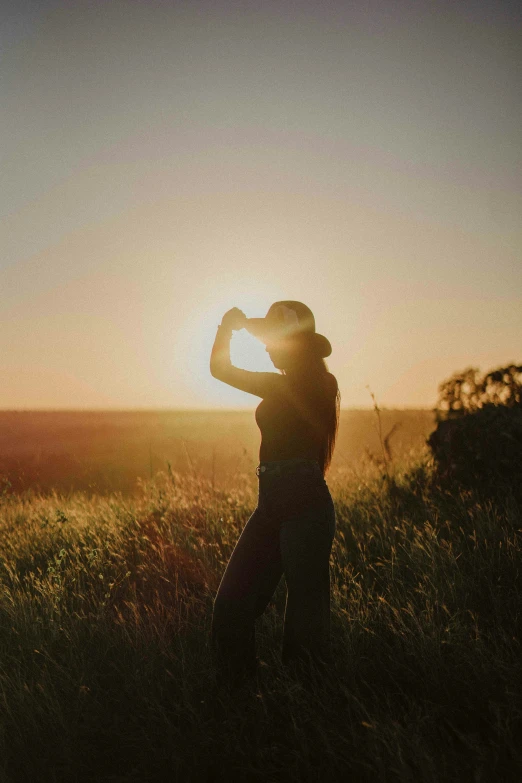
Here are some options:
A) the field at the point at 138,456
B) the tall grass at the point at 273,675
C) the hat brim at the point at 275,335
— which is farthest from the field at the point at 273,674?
the field at the point at 138,456

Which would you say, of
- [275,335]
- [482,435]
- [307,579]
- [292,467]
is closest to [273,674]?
[307,579]

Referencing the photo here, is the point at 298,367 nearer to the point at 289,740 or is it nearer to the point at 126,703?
the point at 289,740

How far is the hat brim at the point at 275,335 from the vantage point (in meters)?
2.92

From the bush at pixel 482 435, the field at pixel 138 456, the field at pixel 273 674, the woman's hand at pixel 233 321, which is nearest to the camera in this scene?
the field at pixel 273 674

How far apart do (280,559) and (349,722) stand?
813mm

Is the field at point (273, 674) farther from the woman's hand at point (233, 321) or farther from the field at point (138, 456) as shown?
the field at point (138, 456)

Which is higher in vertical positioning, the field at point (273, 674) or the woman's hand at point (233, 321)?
the woman's hand at point (233, 321)

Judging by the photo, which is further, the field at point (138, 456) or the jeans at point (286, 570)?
the field at point (138, 456)

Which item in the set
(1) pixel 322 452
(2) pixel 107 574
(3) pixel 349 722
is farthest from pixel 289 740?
(2) pixel 107 574

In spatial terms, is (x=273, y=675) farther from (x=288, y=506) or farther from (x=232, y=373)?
(x=232, y=373)

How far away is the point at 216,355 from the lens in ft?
9.57

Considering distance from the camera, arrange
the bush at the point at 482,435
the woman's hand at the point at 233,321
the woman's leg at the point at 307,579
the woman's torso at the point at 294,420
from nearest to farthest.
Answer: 1. the woman's leg at the point at 307,579
2. the woman's torso at the point at 294,420
3. the woman's hand at the point at 233,321
4. the bush at the point at 482,435

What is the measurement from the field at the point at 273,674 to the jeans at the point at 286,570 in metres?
0.18

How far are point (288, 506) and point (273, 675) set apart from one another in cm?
105
